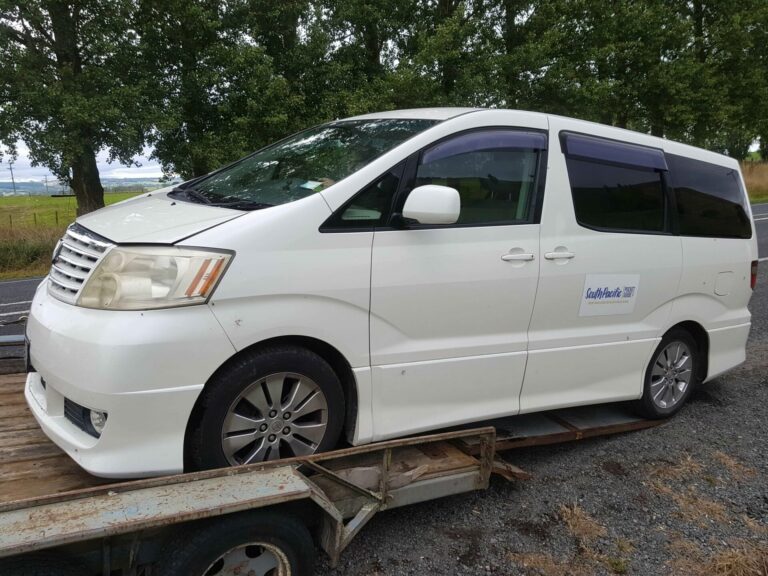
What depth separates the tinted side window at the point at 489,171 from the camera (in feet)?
10.3

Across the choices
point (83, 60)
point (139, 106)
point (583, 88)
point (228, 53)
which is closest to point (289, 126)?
point (228, 53)

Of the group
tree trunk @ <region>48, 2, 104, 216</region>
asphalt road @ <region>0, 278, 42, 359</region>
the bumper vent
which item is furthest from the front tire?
tree trunk @ <region>48, 2, 104, 216</region>

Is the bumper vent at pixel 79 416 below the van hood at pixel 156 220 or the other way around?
below

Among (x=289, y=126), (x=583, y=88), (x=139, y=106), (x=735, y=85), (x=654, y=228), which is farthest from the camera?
(x=735, y=85)

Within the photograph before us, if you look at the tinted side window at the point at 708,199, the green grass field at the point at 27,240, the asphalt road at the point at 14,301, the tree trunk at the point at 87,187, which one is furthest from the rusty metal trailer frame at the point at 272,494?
the tree trunk at the point at 87,187

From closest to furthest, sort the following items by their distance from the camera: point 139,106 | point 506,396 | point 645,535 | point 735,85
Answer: point 645,535, point 506,396, point 139,106, point 735,85

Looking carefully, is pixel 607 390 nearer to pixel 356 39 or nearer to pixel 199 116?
pixel 199 116

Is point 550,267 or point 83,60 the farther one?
point 83,60

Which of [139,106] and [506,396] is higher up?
[139,106]

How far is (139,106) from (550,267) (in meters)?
13.9

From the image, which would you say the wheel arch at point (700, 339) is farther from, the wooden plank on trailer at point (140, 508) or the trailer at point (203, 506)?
the wooden plank on trailer at point (140, 508)

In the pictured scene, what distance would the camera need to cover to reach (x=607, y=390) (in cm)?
386

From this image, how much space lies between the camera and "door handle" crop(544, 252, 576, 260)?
3352mm

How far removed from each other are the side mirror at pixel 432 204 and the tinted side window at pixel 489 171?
0.29 metres
